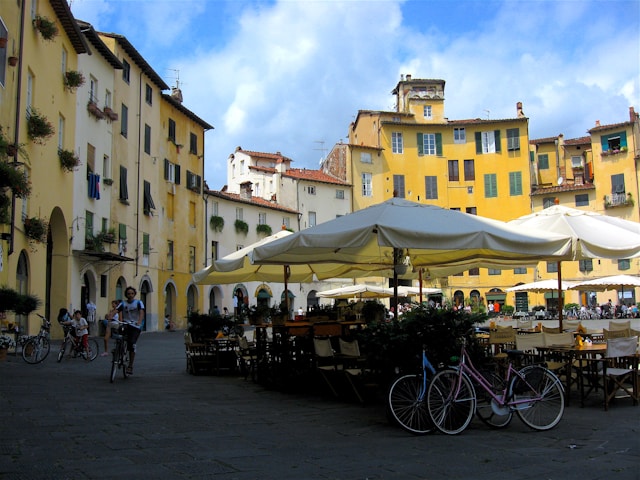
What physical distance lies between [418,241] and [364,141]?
50.9m

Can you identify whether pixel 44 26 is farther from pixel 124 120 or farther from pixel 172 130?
pixel 172 130

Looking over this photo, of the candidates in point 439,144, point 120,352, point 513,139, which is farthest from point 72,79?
point 513,139

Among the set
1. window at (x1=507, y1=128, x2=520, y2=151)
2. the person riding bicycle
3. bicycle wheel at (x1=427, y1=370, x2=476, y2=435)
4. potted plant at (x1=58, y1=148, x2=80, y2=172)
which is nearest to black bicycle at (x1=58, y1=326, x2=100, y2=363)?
the person riding bicycle

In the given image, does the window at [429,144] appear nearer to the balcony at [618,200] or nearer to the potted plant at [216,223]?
the balcony at [618,200]

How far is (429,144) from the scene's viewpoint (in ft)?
184

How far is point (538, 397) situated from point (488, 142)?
50903mm

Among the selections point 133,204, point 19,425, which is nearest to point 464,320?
point 19,425

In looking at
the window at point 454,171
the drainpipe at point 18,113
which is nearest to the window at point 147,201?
the drainpipe at point 18,113

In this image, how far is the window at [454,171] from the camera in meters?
55.6

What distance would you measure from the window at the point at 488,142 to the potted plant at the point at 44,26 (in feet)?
137

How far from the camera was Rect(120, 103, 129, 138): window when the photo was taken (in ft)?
104

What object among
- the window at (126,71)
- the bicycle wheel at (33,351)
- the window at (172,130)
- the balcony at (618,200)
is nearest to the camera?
the bicycle wheel at (33,351)

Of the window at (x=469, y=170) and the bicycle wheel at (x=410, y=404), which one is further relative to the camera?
the window at (x=469, y=170)

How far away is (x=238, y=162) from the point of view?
2363 inches
